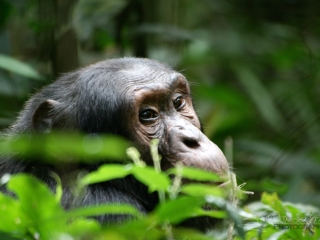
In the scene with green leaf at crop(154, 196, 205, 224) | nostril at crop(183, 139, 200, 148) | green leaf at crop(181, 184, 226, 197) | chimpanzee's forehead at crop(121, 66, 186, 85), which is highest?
green leaf at crop(181, 184, 226, 197)

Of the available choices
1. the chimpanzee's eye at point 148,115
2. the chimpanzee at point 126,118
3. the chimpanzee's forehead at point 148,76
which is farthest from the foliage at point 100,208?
the chimpanzee's forehead at point 148,76

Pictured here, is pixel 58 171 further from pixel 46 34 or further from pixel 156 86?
pixel 46 34

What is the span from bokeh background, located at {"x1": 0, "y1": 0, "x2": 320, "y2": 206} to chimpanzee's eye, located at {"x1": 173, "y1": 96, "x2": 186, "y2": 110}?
0.76 meters

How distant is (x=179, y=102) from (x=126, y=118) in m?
0.48

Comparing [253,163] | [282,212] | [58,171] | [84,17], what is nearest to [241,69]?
[253,163]

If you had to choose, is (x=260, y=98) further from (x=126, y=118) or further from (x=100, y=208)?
(x=100, y=208)

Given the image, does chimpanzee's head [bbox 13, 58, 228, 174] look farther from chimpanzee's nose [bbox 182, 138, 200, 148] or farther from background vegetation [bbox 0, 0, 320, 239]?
background vegetation [bbox 0, 0, 320, 239]

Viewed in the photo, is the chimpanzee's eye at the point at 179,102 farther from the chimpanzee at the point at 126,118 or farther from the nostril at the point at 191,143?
the nostril at the point at 191,143

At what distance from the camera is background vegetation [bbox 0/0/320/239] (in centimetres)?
530

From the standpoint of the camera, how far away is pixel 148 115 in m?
3.69

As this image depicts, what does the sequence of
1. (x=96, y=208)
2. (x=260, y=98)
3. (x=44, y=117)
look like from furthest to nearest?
(x=260, y=98) < (x=44, y=117) < (x=96, y=208)

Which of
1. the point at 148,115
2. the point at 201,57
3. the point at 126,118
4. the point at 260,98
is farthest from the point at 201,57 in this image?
the point at 126,118

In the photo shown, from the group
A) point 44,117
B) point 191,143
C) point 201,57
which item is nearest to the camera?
point 191,143

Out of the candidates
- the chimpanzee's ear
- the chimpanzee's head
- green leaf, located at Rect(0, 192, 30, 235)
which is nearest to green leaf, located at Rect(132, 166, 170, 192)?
green leaf, located at Rect(0, 192, 30, 235)
